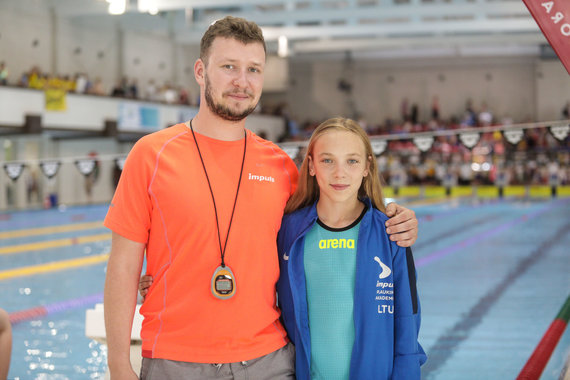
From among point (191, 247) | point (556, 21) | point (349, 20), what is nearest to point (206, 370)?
point (191, 247)

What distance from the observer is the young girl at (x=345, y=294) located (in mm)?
2211

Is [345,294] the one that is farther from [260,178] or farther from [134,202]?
[134,202]

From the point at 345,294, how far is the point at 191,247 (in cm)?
60

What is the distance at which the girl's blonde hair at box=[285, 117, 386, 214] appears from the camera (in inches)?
91.3

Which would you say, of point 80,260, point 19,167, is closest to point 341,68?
point 19,167

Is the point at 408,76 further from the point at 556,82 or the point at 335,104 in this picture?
the point at 556,82

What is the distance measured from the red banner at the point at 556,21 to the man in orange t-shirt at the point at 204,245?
1.80 metres

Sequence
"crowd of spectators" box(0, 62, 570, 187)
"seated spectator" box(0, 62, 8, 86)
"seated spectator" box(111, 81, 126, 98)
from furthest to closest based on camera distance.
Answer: "crowd of spectators" box(0, 62, 570, 187)
"seated spectator" box(111, 81, 126, 98)
"seated spectator" box(0, 62, 8, 86)

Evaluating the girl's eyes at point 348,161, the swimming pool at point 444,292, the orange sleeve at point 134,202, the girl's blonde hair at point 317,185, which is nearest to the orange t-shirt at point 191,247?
the orange sleeve at point 134,202

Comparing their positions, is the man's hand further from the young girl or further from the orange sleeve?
the orange sleeve

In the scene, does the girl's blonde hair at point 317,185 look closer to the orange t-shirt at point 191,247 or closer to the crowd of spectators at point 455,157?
the orange t-shirt at point 191,247

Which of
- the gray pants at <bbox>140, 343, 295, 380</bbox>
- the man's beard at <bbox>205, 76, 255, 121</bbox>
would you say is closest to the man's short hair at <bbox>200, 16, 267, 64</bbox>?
the man's beard at <bbox>205, 76, 255, 121</bbox>

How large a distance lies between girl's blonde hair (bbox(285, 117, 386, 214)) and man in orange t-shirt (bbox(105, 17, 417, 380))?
241 millimetres

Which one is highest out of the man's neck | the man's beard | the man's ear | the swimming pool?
the man's ear
